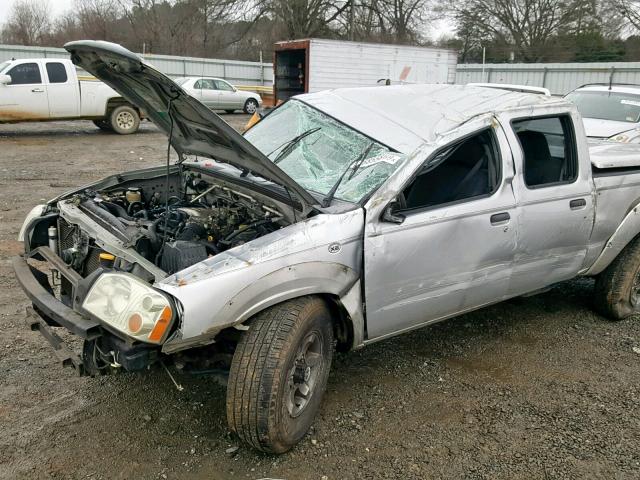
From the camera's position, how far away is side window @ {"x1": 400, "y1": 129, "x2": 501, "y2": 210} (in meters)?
3.56

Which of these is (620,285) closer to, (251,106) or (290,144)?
(290,144)

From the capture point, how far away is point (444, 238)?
3307 mm

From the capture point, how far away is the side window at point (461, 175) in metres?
3.56

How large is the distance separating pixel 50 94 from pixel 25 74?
659mm

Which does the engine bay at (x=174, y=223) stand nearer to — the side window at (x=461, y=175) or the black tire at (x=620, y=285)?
the side window at (x=461, y=175)

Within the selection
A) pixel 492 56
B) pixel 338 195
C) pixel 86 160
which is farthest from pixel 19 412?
pixel 492 56

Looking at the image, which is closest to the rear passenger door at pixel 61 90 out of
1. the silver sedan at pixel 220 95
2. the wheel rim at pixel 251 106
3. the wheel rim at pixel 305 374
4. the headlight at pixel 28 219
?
the silver sedan at pixel 220 95

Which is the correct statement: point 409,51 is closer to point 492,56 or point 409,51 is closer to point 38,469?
point 38,469

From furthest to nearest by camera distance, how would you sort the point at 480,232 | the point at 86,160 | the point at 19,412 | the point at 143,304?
the point at 86,160 → the point at 480,232 → the point at 19,412 → the point at 143,304

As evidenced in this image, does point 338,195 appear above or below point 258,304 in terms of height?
above

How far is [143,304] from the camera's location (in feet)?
8.15

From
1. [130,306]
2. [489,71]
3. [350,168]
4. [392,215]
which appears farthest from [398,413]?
[489,71]

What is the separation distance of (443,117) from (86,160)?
9622mm

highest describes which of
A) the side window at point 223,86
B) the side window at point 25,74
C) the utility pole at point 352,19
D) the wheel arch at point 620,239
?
the utility pole at point 352,19
